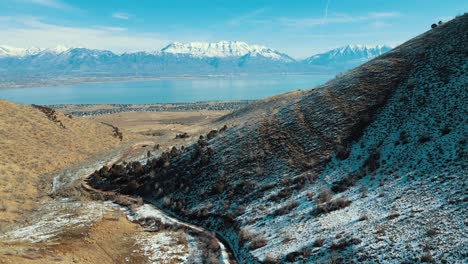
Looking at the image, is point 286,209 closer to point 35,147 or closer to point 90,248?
point 90,248

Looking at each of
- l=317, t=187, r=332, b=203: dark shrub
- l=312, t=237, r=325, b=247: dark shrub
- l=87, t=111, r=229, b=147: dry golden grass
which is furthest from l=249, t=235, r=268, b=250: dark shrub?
l=87, t=111, r=229, b=147: dry golden grass

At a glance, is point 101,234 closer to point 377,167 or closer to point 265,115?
point 377,167

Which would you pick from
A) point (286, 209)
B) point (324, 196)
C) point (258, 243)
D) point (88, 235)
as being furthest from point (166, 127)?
point (258, 243)

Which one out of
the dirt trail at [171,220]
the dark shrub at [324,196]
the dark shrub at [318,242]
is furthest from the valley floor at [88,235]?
the dark shrub at [324,196]

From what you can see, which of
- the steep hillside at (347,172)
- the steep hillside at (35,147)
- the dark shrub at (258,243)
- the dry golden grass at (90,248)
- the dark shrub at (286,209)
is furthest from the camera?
the steep hillside at (35,147)

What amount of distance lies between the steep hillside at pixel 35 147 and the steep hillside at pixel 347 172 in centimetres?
776

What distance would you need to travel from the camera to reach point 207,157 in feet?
130

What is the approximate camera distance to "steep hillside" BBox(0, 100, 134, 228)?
36250mm

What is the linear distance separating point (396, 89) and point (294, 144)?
12574 millimetres

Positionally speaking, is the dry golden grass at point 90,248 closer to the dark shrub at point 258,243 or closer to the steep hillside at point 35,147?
the dark shrub at point 258,243

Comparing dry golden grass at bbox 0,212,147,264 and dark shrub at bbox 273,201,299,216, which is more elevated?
dark shrub at bbox 273,201,299,216

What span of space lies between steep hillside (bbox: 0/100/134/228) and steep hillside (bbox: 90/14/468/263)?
7.76 meters

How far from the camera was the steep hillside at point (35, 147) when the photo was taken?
36.2 m

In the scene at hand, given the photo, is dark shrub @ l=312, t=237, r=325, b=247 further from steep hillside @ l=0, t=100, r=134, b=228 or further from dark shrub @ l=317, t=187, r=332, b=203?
steep hillside @ l=0, t=100, r=134, b=228
